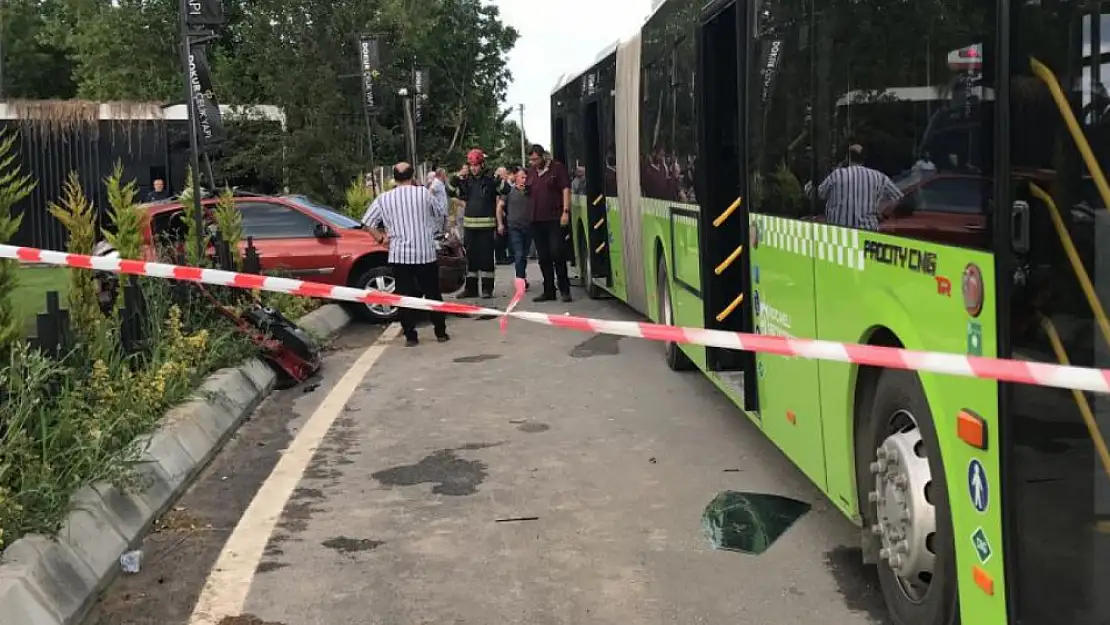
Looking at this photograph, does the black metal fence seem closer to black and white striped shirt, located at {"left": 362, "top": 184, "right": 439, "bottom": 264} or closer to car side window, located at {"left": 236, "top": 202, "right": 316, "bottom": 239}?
black and white striped shirt, located at {"left": 362, "top": 184, "right": 439, "bottom": 264}

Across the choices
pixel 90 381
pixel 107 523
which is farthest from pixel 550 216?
pixel 107 523

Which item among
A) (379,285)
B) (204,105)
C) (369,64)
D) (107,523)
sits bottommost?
(107,523)

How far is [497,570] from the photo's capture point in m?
4.86

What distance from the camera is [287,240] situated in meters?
12.8

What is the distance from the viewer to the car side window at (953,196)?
3131 mm

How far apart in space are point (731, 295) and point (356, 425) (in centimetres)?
268

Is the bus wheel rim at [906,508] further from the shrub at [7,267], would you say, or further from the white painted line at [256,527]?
the shrub at [7,267]

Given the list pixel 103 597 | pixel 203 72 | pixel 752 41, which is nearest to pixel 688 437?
pixel 752 41

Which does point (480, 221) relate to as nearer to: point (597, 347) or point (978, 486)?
point (597, 347)

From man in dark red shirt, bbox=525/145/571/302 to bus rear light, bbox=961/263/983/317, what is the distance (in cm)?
1114

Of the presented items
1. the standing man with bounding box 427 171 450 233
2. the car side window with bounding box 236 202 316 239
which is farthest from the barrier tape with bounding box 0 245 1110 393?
the standing man with bounding box 427 171 450 233

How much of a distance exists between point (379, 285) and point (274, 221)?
1420 mm

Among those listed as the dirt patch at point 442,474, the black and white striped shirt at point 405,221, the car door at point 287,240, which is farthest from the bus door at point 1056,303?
the car door at point 287,240

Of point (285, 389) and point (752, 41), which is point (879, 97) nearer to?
point (752, 41)
